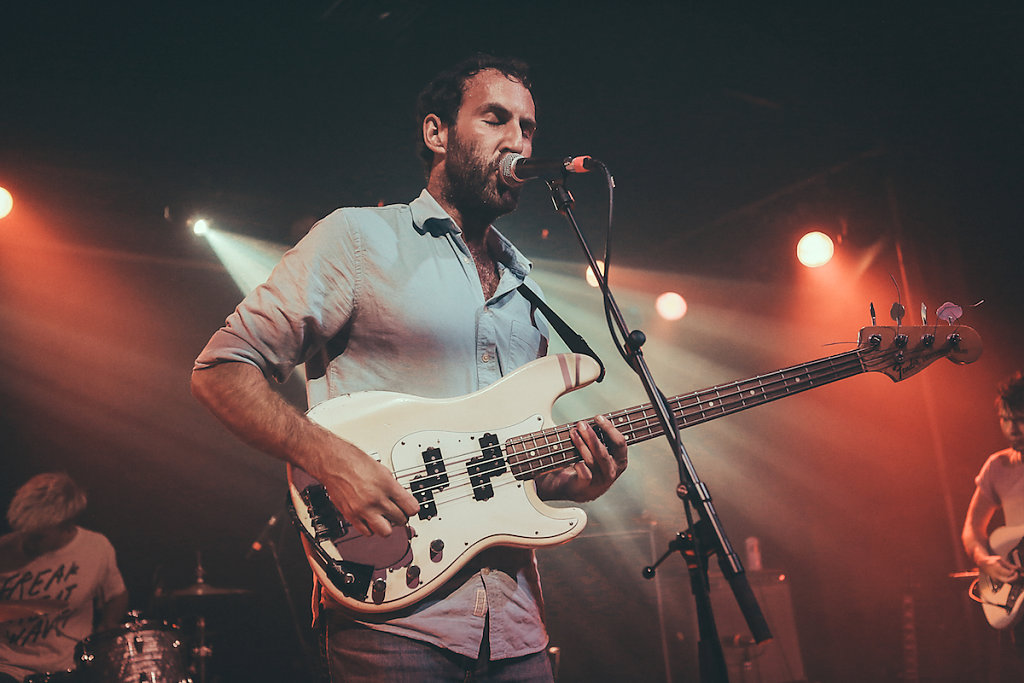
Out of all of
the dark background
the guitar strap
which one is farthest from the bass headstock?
the dark background

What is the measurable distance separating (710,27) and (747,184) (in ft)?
7.00

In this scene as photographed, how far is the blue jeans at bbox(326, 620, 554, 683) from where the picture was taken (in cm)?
188

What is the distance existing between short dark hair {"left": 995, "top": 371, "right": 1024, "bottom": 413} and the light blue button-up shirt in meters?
4.35

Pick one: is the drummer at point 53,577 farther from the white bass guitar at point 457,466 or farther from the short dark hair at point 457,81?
the short dark hair at point 457,81

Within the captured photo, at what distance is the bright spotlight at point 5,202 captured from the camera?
6242mm

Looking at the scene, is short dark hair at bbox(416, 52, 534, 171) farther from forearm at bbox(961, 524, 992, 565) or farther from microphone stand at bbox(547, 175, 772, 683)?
forearm at bbox(961, 524, 992, 565)

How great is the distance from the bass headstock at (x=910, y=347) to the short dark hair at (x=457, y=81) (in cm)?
176

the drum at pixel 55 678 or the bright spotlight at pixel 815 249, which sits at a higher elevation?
the bright spotlight at pixel 815 249

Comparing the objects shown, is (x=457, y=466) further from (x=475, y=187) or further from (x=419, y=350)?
(x=475, y=187)

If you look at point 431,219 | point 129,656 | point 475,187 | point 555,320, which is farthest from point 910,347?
point 129,656

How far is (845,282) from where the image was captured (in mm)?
7816

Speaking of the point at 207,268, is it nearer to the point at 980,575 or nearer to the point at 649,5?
the point at 649,5

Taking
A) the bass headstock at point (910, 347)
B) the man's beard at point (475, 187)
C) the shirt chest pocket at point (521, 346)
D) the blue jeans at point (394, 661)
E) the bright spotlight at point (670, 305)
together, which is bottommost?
the blue jeans at point (394, 661)

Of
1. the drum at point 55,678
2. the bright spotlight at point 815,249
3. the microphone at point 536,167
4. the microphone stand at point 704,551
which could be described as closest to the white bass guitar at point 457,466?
the microphone stand at point 704,551
